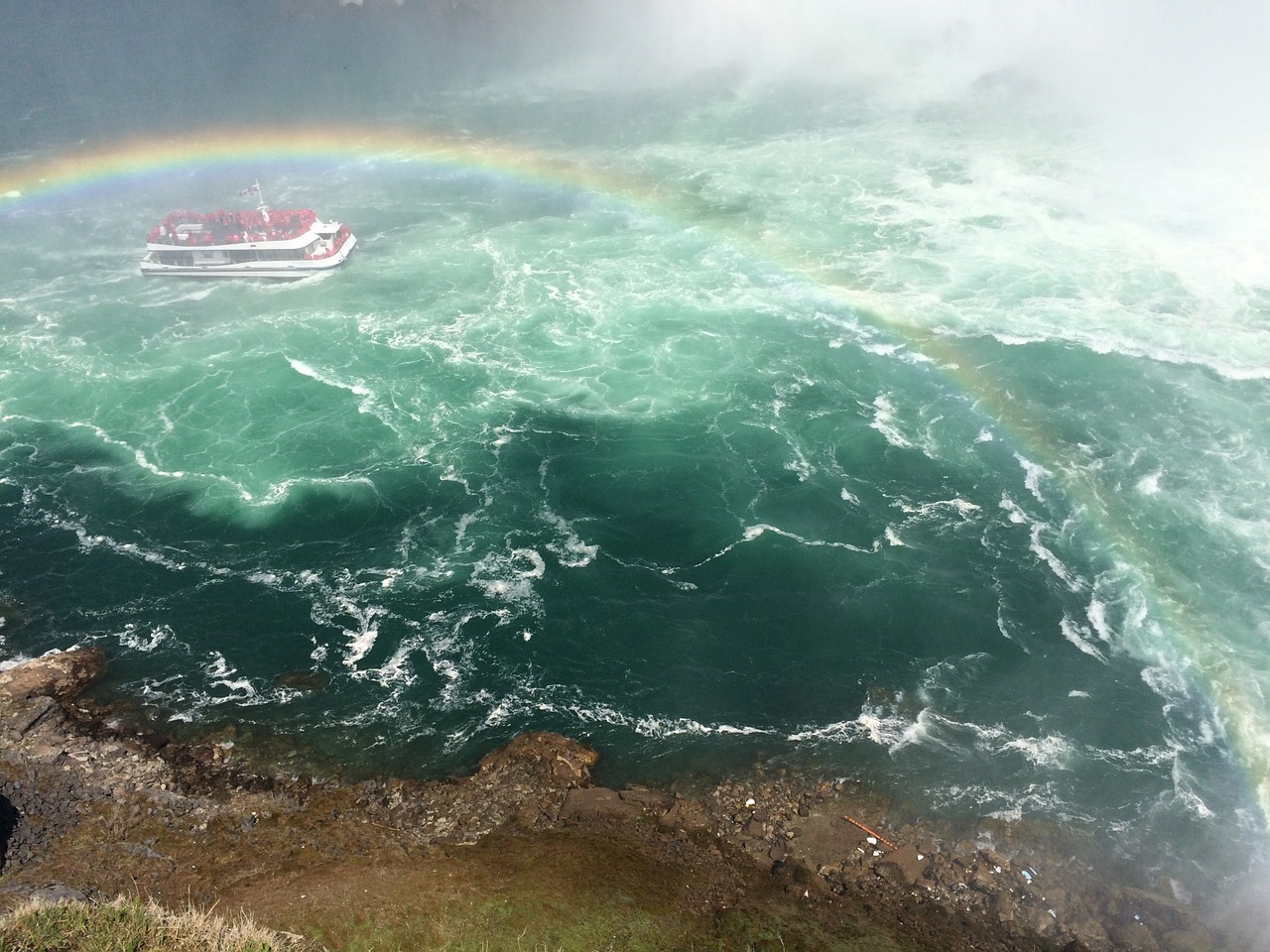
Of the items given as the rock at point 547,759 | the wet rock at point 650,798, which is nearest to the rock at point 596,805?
the wet rock at point 650,798

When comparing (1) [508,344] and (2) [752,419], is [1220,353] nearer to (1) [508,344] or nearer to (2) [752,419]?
(2) [752,419]

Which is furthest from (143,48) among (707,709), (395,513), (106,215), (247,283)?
(707,709)

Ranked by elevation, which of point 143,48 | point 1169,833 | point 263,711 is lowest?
point 1169,833

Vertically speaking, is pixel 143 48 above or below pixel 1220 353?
above

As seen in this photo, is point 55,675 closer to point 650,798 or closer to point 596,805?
point 596,805

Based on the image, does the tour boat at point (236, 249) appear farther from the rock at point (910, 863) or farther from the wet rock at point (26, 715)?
the rock at point (910, 863)

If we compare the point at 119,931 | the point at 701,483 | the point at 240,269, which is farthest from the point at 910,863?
the point at 240,269
